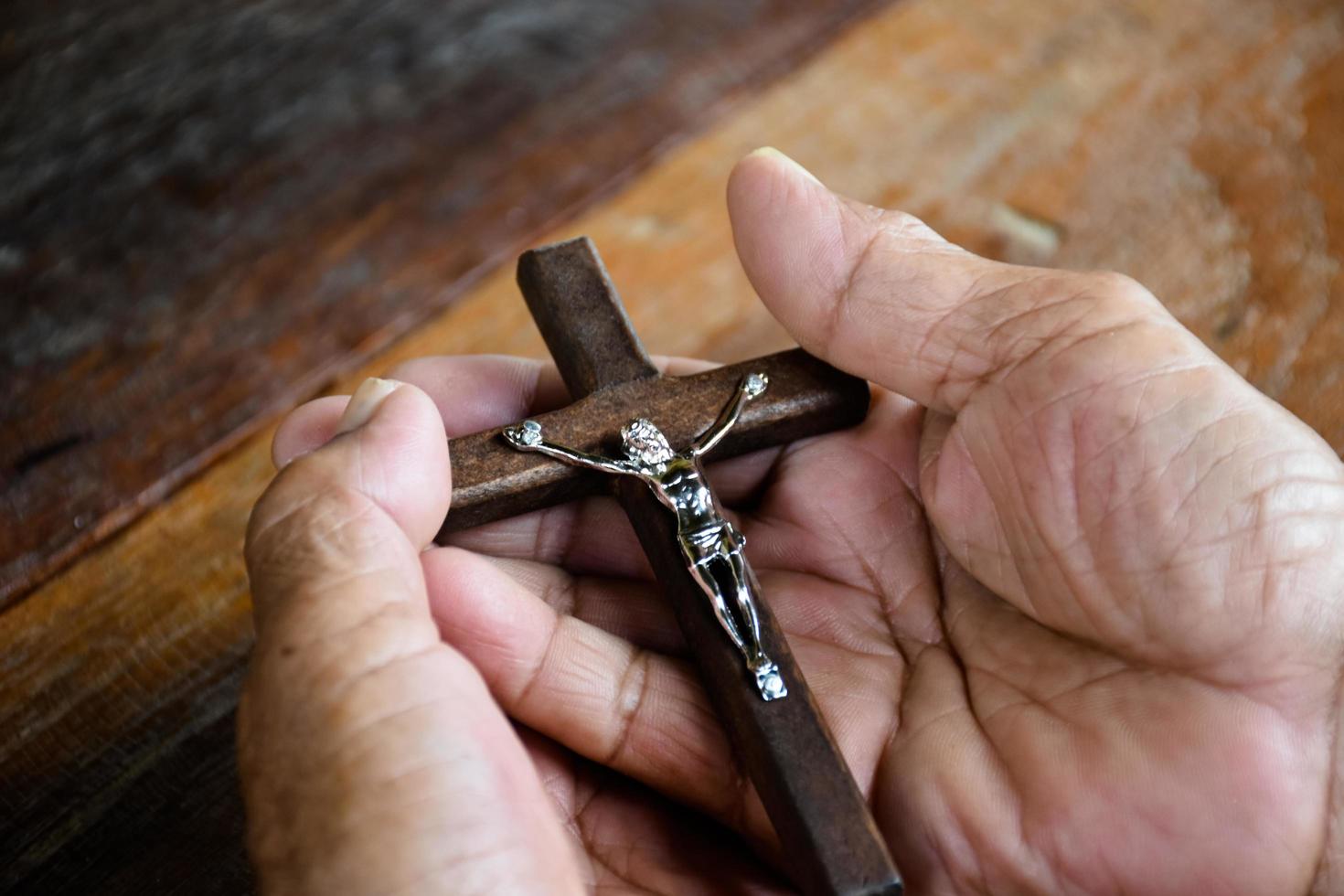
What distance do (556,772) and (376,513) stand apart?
0.42 meters

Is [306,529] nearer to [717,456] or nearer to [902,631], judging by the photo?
[717,456]

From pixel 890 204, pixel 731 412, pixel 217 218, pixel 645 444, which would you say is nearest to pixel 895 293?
pixel 731 412

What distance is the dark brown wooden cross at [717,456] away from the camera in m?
1.28

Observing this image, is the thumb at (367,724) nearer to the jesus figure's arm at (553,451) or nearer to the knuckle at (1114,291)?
the jesus figure's arm at (553,451)

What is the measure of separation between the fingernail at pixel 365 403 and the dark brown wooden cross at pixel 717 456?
0.47 feet

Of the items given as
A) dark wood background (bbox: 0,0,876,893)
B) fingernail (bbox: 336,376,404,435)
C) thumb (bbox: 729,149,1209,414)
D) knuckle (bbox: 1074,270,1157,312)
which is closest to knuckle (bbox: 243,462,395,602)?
fingernail (bbox: 336,376,404,435)

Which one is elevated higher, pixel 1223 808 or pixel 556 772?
pixel 556 772

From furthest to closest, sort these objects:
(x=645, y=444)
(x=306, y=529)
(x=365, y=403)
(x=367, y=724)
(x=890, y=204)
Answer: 1. (x=890, y=204)
2. (x=645, y=444)
3. (x=365, y=403)
4. (x=306, y=529)
5. (x=367, y=724)

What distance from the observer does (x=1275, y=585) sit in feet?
4.47

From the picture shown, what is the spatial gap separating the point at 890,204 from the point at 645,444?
104 centimetres

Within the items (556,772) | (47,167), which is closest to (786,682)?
(556,772)

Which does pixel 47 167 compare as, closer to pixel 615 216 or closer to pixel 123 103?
pixel 123 103

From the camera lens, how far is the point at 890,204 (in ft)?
7.91

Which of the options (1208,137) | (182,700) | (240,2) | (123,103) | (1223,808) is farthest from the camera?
(240,2)
